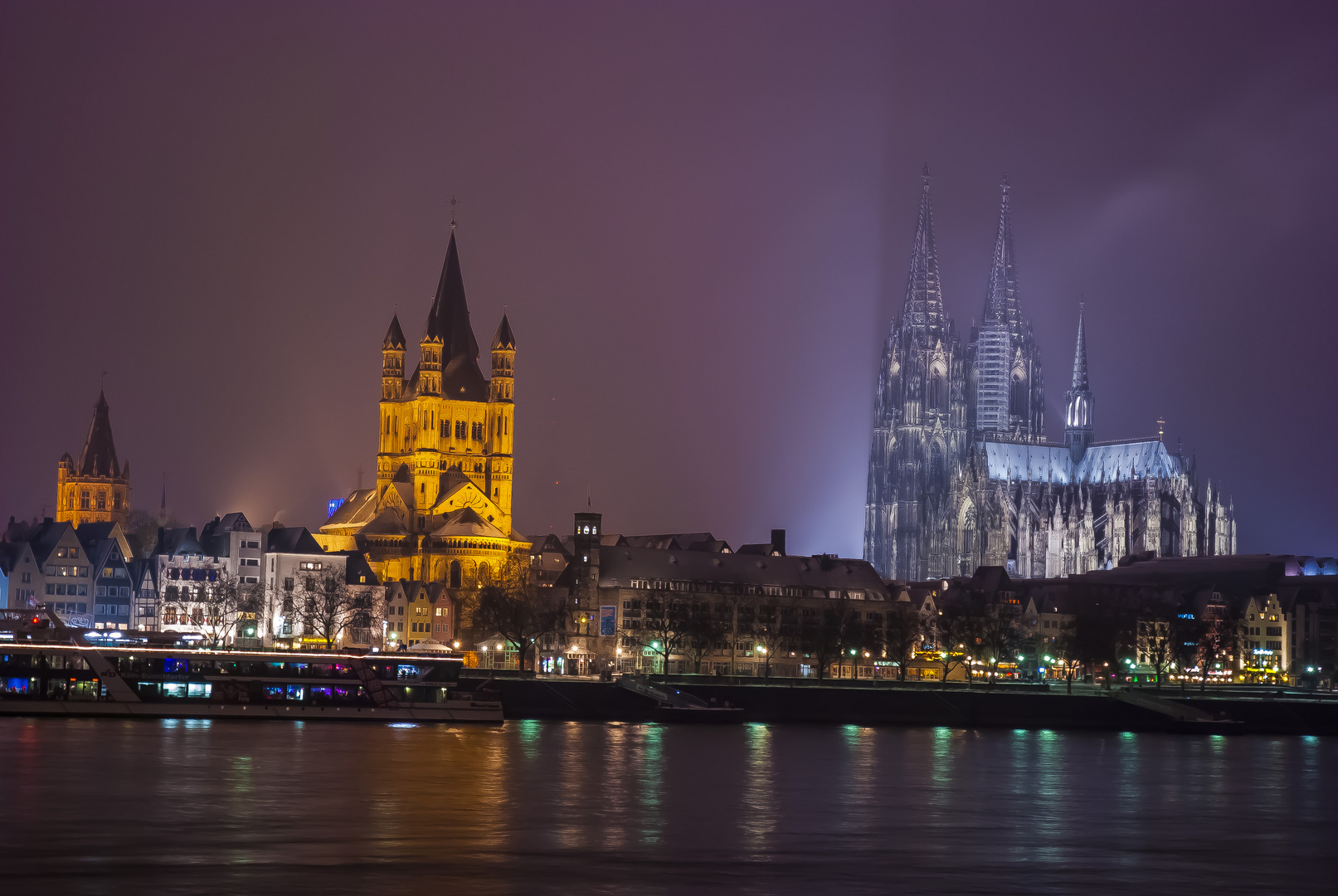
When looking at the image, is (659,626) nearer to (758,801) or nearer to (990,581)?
(990,581)

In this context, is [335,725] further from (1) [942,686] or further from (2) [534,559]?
(2) [534,559]

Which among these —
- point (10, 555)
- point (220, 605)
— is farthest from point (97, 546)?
point (220, 605)

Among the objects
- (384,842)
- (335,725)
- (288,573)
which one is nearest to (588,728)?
(335,725)

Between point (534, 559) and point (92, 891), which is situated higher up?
point (534, 559)

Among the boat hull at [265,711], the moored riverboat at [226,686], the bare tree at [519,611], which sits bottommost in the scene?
the boat hull at [265,711]

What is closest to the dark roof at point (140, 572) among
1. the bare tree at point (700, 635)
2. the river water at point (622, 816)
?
the bare tree at point (700, 635)

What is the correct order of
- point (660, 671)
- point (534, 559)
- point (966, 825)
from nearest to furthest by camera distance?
point (966, 825)
point (660, 671)
point (534, 559)

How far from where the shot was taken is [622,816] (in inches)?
2120

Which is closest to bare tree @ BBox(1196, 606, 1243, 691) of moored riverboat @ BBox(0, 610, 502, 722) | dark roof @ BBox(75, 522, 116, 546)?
moored riverboat @ BBox(0, 610, 502, 722)

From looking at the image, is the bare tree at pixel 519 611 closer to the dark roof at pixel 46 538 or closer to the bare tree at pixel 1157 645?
the dark roof at pixel 46 538

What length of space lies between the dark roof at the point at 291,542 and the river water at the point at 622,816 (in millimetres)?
74394

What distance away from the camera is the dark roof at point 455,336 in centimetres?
18912

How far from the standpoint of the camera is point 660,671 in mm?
148250

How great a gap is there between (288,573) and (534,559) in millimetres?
27138
